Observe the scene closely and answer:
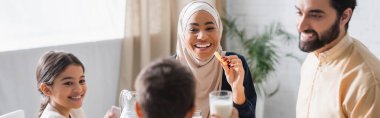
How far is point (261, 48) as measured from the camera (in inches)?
134

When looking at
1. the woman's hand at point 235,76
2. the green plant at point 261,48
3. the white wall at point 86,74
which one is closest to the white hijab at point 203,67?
the woman's hand at point 235,76

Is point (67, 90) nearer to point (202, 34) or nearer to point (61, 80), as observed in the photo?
point (61, 80)

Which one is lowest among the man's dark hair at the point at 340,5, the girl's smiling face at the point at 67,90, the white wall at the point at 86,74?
the white wall at the point at 86,74

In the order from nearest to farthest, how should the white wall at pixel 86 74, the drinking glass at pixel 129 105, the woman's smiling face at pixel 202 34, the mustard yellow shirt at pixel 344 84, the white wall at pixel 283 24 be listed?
the mustard yellow shirt at pixel 344 84 < the drinking glass at pixel 129 105 < the woman's smiling face at pixel 202 34 < the white wall at pixel 86 74 < the white wall at pixel 283 24

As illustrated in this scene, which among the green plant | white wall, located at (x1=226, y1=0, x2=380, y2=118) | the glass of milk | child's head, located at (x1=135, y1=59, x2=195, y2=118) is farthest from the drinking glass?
white wall, located at (x1=226, y1=0, x2=380, y2=118)

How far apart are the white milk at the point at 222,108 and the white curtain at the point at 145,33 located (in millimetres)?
1741

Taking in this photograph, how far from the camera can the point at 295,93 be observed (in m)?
3.61

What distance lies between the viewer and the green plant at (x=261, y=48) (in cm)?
339

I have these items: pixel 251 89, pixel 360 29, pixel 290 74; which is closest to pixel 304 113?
pixel 251 89

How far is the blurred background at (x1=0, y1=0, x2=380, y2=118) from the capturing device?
8.41 ft

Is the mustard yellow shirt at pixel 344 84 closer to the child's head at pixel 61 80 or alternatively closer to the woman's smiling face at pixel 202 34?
the woman's smiling face at pixel 202 34

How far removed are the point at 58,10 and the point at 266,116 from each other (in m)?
1.90

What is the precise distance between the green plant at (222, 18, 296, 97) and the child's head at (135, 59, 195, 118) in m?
2.19

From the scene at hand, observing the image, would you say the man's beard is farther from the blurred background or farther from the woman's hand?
the blurred background
